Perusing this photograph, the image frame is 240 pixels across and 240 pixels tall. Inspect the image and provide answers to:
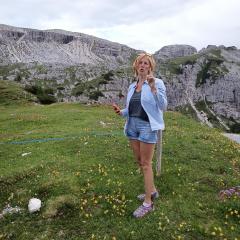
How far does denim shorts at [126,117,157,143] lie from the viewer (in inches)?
538

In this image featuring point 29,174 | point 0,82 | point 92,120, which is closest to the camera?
point 29,174

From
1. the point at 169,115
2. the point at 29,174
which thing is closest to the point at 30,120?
the point at 169,115

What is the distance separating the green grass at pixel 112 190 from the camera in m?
13.7

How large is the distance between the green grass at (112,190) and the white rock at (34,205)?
0.63 feet

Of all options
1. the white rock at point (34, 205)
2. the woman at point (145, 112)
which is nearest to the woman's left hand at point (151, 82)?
the woman at point (145, 112)

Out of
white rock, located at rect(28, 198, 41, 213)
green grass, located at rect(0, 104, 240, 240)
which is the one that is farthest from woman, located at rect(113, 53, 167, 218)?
white rock, located at rect(28, 198, 41, 213)

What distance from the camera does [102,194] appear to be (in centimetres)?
1602

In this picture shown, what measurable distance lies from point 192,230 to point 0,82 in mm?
73823

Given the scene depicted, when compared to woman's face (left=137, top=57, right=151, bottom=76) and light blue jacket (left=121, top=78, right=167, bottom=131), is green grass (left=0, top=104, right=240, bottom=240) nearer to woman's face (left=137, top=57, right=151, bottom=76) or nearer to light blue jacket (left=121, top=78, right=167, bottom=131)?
light blue jacket (left=121, top=78, right=167, bottom=131)

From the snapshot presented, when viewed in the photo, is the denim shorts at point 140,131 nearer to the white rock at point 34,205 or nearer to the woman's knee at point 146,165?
the woman's knee at point 146,165

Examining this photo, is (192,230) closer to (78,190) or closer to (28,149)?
(78,190)

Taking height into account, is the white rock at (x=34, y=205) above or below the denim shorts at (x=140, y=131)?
below

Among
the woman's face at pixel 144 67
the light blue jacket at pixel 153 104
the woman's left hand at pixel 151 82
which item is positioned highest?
the woman's face at pixel 144 67

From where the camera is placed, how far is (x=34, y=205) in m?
15.1
